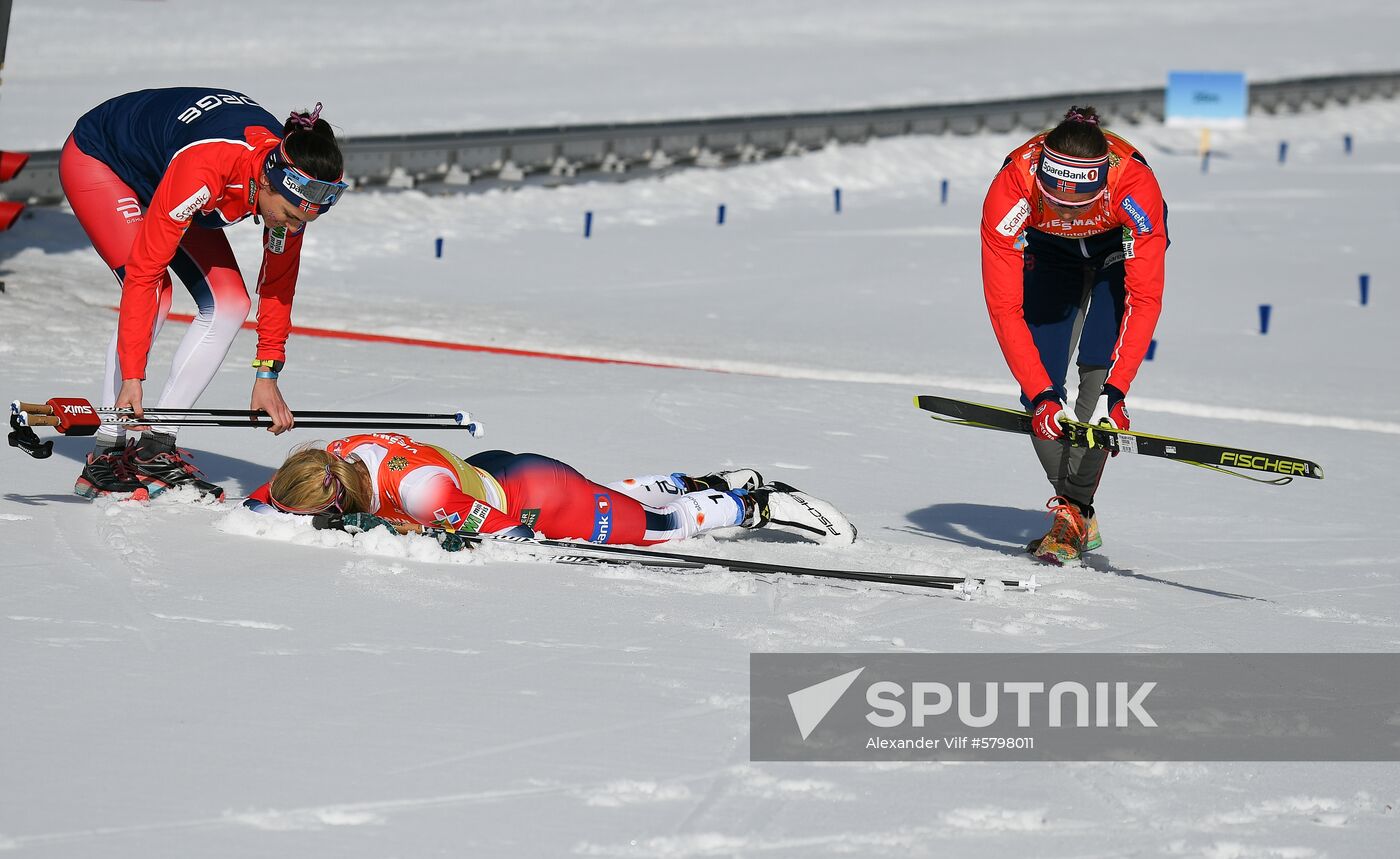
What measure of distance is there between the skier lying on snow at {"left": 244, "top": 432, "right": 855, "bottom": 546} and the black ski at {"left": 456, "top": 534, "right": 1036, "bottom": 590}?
6cm

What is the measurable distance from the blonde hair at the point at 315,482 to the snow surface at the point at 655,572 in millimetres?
168

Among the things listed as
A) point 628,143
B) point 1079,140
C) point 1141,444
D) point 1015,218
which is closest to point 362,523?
point 1015,218

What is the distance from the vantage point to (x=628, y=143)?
2284 centimetres

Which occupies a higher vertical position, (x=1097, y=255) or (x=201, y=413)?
(x=1097, y=255)

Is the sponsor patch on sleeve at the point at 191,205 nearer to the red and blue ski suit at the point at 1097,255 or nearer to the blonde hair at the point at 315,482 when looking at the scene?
the blonde hair at the point at 315,482

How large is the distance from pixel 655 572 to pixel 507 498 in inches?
23.1

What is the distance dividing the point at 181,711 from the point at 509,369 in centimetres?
639

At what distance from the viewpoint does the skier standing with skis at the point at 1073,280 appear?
19.5 feet

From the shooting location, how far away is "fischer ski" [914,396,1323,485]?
565cm

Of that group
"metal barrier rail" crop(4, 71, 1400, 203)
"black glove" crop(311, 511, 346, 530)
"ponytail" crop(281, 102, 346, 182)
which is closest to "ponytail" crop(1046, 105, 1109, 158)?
"ponytail" crop(281, 102, 346, 182)

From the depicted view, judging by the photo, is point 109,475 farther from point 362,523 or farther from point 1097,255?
point 1097,255

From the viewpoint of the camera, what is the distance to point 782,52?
133 feet
